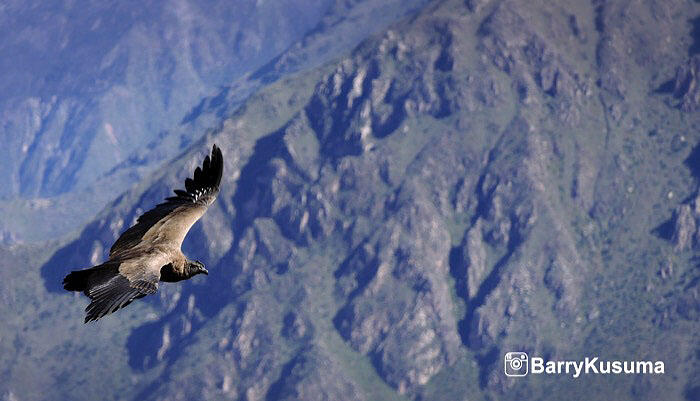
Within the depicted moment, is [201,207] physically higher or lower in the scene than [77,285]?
lower

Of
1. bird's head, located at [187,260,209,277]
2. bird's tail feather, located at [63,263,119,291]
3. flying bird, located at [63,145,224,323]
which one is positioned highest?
bird's tail feather, located at [63,263,119,291]

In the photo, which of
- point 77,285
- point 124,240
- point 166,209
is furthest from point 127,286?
point 166,209

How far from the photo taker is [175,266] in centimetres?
6419

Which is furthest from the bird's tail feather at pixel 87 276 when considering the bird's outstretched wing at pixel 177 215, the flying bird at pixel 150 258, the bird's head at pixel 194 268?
the bird's head at pixel 194 268

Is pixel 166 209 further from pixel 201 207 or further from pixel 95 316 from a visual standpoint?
pixel 95 316

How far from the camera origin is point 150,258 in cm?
6231

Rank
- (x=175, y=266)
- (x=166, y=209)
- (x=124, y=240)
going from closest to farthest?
1. (x=175, y=266)
2. (x=124, y=240)
3. (x=166, y=209)

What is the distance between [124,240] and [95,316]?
15904 millimetres

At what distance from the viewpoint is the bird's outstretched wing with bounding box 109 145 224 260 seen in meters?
68.7

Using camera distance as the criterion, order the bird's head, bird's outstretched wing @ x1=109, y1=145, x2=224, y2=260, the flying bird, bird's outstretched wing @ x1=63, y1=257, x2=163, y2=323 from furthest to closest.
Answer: bird's outstretched wing @ x1=109, y1=145, x2=224, y2=260 < the bird's head < the flying bird < bird's outstretched wing @ x1=63, y1=257, x2=163, y2=323

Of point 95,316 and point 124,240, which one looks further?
point 124,240

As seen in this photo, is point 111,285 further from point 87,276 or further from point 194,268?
point 194,268

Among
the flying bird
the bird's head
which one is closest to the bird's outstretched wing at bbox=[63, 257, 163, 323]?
the flying bird

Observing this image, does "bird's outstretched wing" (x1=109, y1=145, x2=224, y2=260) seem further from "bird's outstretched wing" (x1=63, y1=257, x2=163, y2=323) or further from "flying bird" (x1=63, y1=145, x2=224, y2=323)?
"bird's outstretched wing" (x1=63, y1=257, x2=163, y2=323)
